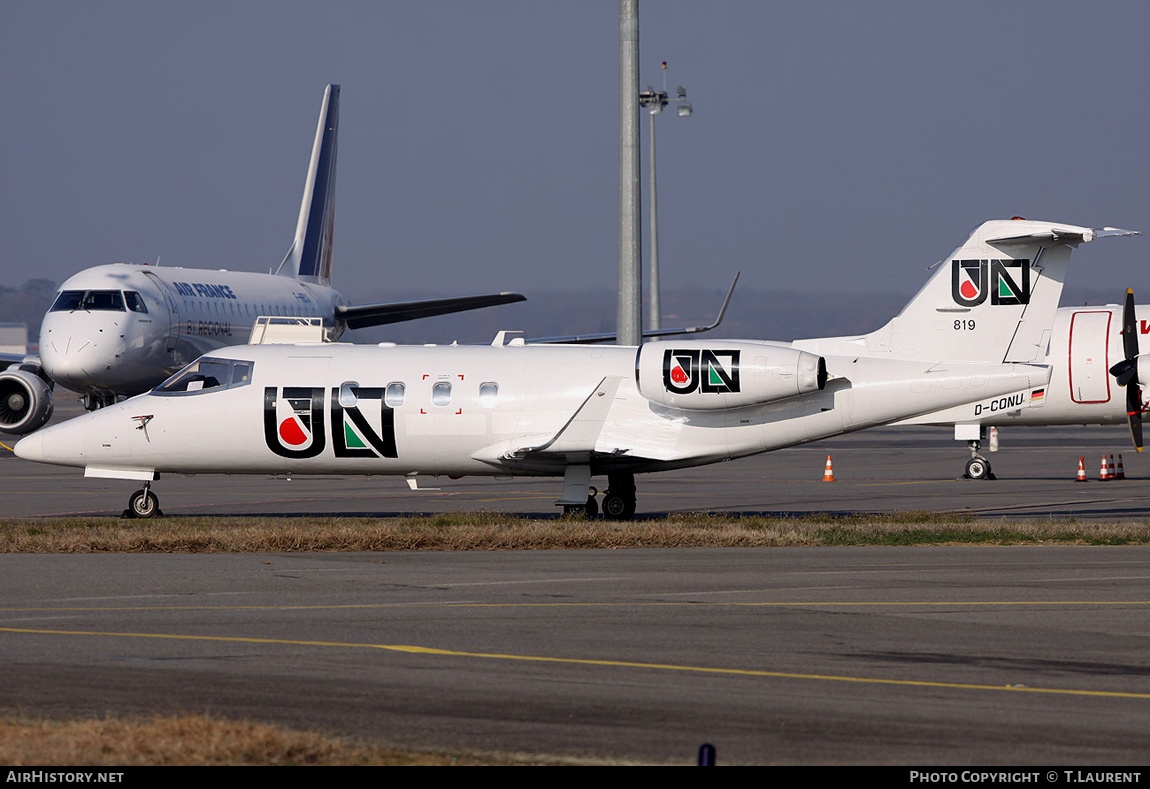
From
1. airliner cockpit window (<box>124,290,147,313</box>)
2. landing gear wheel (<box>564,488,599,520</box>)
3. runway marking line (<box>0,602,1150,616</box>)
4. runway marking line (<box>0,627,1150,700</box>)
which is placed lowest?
landing gear wheel (<box>564,488,599,520</box>)

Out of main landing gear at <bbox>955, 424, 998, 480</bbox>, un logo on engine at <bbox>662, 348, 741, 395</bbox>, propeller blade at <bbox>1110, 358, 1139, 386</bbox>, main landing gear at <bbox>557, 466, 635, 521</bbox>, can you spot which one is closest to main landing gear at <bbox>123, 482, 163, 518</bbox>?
main landing gear at <bbox>557, 466, 635, 521</bbox>

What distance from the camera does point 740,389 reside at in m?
22.5

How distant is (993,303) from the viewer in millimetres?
23031

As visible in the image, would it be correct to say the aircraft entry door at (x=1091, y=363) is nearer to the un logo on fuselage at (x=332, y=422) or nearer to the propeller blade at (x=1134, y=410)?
the propeller blade at (x=1134, y=410)

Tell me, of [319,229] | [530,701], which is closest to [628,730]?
[530,701]

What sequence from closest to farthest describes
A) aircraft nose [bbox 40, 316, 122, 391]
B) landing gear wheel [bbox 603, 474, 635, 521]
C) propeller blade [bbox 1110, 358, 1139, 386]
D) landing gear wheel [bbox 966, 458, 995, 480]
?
landing gear wheel [bbox 603, 474, 635, 521]
propeller blade [bbox 1110, 358, 1139, 386]
landing gear wheel [bbox 966, 458, 995, 480]
aircraft nose [bbox 40, 316, 122, 391]

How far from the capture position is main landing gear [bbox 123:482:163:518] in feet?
77.8

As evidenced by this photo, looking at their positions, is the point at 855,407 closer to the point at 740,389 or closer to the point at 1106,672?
the point at 740,389

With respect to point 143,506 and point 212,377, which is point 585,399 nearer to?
point 212,377

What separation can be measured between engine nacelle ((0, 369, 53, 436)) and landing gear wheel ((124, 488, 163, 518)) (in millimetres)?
14848

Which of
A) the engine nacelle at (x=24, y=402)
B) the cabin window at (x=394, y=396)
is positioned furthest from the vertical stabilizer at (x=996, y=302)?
the engine nacelle at (x=24, y=402)

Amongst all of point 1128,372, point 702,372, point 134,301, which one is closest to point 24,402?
point 134,301

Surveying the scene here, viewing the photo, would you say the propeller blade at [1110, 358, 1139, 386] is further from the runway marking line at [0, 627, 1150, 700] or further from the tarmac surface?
the runway marking line at [0, 627, 1150, 700]

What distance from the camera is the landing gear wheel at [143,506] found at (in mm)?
23688
